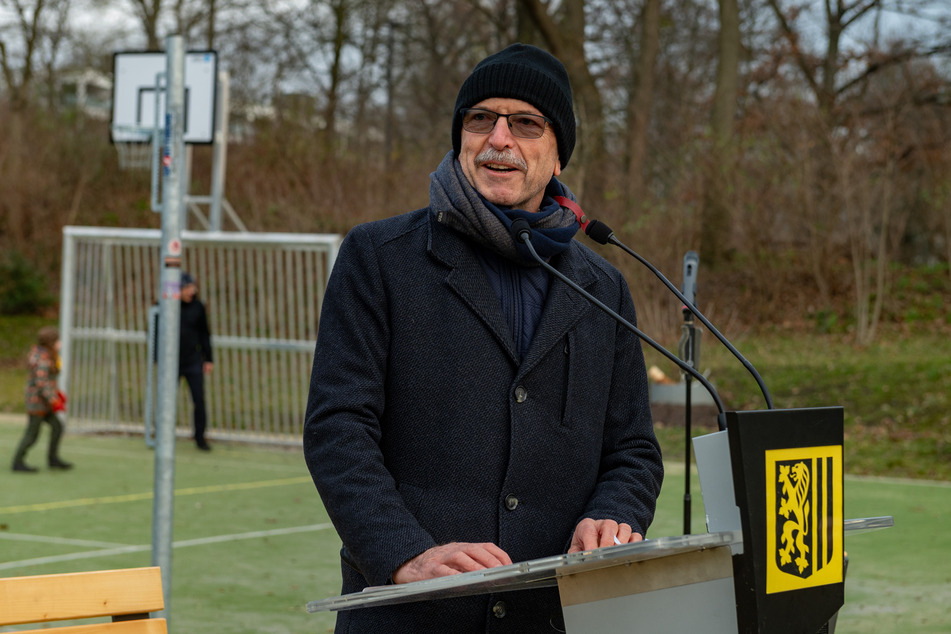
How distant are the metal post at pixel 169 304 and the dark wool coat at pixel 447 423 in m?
3.44

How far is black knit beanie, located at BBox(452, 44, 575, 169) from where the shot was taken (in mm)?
2580

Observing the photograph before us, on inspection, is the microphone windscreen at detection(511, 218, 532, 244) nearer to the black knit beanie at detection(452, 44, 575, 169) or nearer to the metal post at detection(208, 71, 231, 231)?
the black knit beanie at detection(452, 44, 575, 169)

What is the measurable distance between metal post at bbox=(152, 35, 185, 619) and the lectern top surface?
157 inches

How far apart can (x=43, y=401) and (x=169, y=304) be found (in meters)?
7.37

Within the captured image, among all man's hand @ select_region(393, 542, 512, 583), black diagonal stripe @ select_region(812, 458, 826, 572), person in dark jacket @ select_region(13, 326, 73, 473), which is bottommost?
person in dark jacket @ select_region(13, 326, 73, 473)

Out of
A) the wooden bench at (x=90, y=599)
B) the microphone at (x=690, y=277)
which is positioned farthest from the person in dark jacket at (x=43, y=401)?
the wooden bench at (x=90, y=599)

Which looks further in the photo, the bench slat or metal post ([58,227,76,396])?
metal post ([58,227,76,396])

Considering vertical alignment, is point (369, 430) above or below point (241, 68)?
below

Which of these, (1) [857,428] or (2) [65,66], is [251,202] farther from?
(1) [857,428]

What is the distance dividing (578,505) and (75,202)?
94.4ft

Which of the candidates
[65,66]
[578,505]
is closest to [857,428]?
[578,505]

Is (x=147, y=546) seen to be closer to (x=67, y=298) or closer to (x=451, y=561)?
(x=451, y=561)

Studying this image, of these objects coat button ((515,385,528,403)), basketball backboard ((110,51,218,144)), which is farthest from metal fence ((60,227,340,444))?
coat button ((515,385,528,403))

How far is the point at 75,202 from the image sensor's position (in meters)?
29.4
